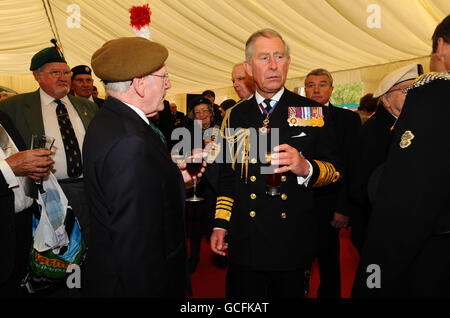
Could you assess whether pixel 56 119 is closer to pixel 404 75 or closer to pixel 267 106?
pixel 267 106

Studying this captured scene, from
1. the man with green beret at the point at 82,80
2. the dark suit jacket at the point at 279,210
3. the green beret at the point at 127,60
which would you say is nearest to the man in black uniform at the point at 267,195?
the dark suit jacket at the point at 279,210

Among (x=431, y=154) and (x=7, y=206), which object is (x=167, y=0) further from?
(x=431, y=154)

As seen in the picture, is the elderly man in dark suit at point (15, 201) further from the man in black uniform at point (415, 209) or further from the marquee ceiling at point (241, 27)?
the marquee ceiling at point (241, 27)

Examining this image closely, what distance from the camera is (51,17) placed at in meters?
8.81

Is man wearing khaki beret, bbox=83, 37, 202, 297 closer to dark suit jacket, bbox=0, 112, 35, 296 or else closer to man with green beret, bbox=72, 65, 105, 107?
dark suit jacket, bbox=0, 112, 35, 296

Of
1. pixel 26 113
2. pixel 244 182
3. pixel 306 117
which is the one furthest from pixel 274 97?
pixel 26 113

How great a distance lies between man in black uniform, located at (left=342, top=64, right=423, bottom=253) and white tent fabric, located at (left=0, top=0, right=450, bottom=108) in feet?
10.4

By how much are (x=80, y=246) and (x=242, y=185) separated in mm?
1377

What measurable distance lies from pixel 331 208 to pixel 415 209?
6.42 ft

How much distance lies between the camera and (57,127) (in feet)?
9.76

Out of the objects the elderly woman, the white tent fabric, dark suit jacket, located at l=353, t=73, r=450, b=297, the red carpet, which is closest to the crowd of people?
dark suit jacket, located at l=353, t=73, r=450, b=297

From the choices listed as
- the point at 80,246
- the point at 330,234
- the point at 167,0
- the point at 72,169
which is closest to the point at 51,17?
the point at 167,0

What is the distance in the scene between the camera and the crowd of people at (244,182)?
1258mm

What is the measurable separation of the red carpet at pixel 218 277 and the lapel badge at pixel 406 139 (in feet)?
7.69
